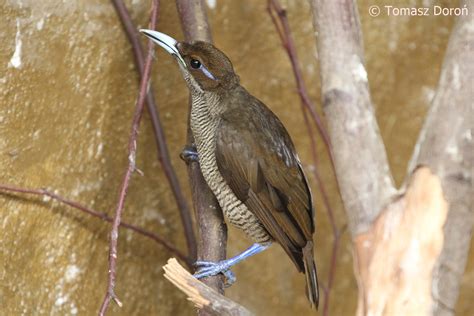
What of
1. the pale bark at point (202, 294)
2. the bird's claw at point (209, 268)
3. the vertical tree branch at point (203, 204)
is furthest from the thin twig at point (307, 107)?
the pale bark at point (202, 294)

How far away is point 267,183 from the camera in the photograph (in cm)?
272

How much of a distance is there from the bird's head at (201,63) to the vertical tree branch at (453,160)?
46.4 inches

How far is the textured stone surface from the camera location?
9.02ft

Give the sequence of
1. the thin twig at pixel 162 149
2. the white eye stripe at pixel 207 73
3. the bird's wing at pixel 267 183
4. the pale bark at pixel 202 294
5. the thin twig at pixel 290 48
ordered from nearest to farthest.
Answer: the pale bark at pixel 202 294 → the bird's wing at pixel 267 183 → the white eye stripe at pixel 207 73 → the thin twig at pixel 162 149 → the thin twig at pixel 290 48

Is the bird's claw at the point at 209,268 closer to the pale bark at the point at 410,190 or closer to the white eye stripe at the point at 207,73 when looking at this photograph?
the white eye stripe at the point at 207,73

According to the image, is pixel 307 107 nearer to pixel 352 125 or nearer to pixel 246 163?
pixel 246 163

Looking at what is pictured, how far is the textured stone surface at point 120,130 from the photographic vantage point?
2.75m

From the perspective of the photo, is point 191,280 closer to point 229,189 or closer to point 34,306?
point 229,189

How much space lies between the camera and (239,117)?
2783 millimetres

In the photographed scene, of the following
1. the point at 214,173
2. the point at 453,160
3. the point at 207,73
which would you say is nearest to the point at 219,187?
the point at 214,173

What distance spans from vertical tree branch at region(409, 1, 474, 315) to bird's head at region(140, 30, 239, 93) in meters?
1.18

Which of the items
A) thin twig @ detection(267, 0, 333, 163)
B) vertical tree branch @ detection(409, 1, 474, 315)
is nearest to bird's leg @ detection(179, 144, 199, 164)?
thin twig @ detection(267, 0, 333, 163)

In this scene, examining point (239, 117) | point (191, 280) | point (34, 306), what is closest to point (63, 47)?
point (239, 117)

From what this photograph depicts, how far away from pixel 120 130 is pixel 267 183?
708 millimetres
